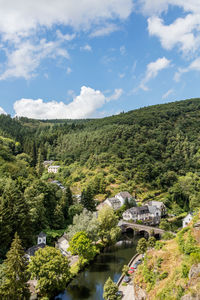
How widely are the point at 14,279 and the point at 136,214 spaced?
181 feet

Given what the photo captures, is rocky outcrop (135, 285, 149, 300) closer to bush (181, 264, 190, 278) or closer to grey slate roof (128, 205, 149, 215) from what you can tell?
bush (181, 264, 190, 278)

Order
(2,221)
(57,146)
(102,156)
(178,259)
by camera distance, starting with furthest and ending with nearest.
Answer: (57,146)
(102,156)
(2,221)
(178,259)

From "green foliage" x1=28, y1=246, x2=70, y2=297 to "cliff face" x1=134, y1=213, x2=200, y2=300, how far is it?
11404 mm

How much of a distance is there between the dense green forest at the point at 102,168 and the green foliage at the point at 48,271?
34.8 ft

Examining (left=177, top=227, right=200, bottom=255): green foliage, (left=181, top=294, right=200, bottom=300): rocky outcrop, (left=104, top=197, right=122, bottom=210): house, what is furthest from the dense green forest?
(left=181, top=294, right=200, bottom=300): rocky outcrop

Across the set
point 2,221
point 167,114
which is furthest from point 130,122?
point 2,221

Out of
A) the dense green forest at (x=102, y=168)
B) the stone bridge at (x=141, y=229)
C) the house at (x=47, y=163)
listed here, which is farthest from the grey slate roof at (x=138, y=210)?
the house at (x=47, y=163)

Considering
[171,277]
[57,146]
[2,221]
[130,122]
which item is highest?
[130,122]

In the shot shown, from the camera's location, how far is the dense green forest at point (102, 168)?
54.2 metres

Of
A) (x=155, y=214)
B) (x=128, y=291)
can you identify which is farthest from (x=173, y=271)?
(x=155, y=214)

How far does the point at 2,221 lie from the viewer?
40969mm

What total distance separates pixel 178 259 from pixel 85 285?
19.3 m

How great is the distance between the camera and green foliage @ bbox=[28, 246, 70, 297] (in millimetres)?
32438

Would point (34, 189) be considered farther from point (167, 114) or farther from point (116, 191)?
point (167, 114)
